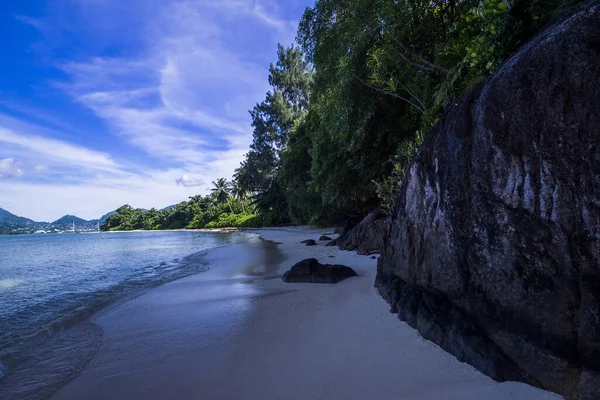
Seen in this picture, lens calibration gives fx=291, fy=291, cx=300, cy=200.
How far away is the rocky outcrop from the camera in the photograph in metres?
9.31

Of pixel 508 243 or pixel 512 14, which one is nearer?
pixel 508 243

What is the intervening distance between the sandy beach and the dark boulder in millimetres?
819

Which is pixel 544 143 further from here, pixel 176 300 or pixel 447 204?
pixel 176 300

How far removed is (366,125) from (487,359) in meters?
9.27

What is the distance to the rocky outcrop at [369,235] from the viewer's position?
9312mm

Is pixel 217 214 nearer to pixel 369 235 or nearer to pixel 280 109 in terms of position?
pixel 280 109

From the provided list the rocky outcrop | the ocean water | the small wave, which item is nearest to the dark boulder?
the rocky outcrop

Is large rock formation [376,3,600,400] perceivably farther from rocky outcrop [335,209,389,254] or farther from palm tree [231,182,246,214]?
palm tree [231,182,246,214]

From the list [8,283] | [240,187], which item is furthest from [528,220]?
[240,187]

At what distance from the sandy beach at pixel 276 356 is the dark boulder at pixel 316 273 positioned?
2.69ft

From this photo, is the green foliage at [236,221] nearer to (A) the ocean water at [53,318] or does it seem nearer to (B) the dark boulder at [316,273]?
(A) the ocean water at [53,318]

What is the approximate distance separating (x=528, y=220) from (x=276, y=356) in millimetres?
2698

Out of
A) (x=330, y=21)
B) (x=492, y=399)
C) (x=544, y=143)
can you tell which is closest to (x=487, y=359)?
(x=492, y=399)

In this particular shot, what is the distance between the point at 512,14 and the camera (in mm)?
3314
